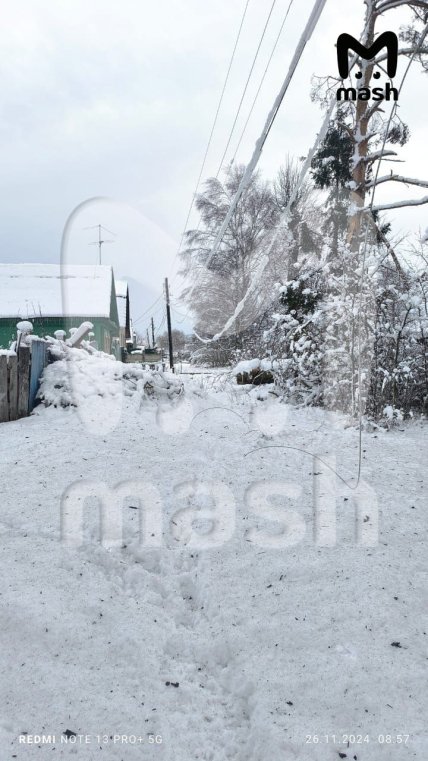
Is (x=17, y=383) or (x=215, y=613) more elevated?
(x=17, y=383)

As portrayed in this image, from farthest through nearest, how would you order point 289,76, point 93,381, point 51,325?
1. point 51,325
2. point 93,381
3. point 289,76

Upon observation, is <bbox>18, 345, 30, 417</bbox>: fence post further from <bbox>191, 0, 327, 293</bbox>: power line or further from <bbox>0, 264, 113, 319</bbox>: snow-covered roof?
<bbox>0, 264, 113, 319</bbox>: snow-covered roof

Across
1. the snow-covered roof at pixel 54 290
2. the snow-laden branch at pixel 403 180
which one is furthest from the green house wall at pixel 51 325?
the snow-laden branch at pixel 403 180

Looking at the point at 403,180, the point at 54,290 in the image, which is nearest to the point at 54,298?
the point at 54,290

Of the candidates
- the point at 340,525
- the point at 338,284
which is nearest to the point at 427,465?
the point at 340,525

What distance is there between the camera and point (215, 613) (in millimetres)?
2088

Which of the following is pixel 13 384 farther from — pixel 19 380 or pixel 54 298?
pixel 54 298

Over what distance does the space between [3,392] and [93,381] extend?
1305mm

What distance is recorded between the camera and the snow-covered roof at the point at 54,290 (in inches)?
755

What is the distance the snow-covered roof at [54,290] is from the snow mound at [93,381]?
12720 mm

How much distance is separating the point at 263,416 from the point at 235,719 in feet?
16.2

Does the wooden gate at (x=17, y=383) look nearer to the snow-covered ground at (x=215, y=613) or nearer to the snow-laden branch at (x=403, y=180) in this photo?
the snow-covered ground at (x=215, y=613)

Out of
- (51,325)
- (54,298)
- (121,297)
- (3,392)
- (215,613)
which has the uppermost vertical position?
(121,297)

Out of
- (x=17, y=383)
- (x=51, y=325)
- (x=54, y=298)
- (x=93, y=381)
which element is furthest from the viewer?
→ (x=51, y=325)
